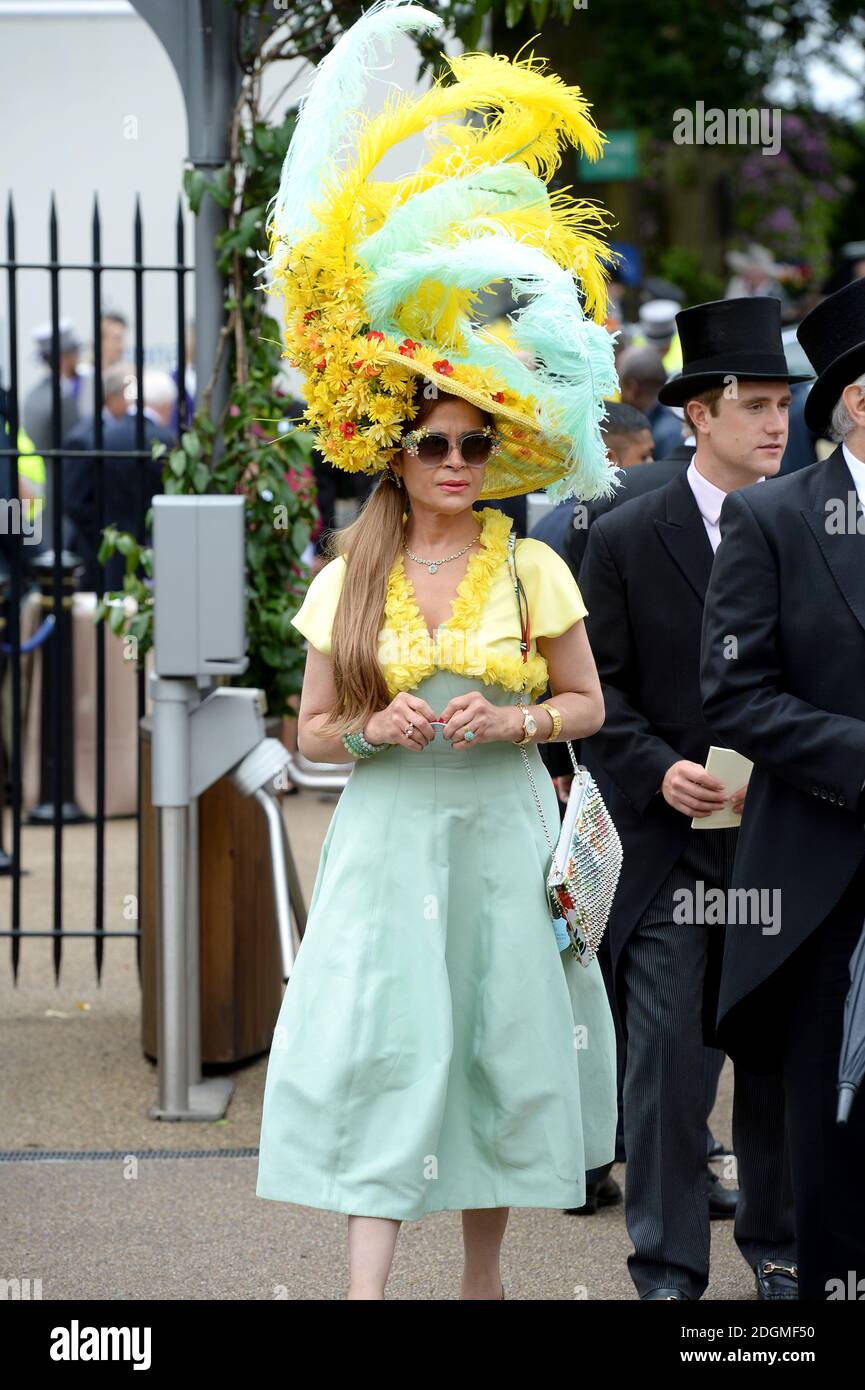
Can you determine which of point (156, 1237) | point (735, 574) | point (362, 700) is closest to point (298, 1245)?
point (156, 1237)

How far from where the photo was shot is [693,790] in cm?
409

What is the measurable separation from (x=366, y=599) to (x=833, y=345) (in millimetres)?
955

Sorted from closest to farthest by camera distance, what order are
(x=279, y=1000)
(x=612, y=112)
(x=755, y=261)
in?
1. (x=279, y=1000)
2. (x=612, y=112)
3. (x=755, y=261)

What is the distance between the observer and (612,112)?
74.8ft

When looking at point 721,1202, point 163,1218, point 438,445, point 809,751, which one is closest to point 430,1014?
point 809,751

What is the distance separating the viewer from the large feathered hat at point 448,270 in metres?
3.60

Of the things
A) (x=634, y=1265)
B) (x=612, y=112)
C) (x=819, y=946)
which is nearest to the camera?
(x=819, y=946)

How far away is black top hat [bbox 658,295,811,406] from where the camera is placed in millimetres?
4289

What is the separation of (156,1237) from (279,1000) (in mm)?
1386

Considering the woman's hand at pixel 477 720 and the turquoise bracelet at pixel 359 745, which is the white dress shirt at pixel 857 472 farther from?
the turquoise bracelet at pixel 359 745

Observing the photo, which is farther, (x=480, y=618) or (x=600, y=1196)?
(x=600, y=1196)

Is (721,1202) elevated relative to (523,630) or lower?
lower

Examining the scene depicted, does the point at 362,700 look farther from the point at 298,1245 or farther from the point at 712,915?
the point at 298,1245

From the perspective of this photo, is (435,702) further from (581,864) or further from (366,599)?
(581,864)
